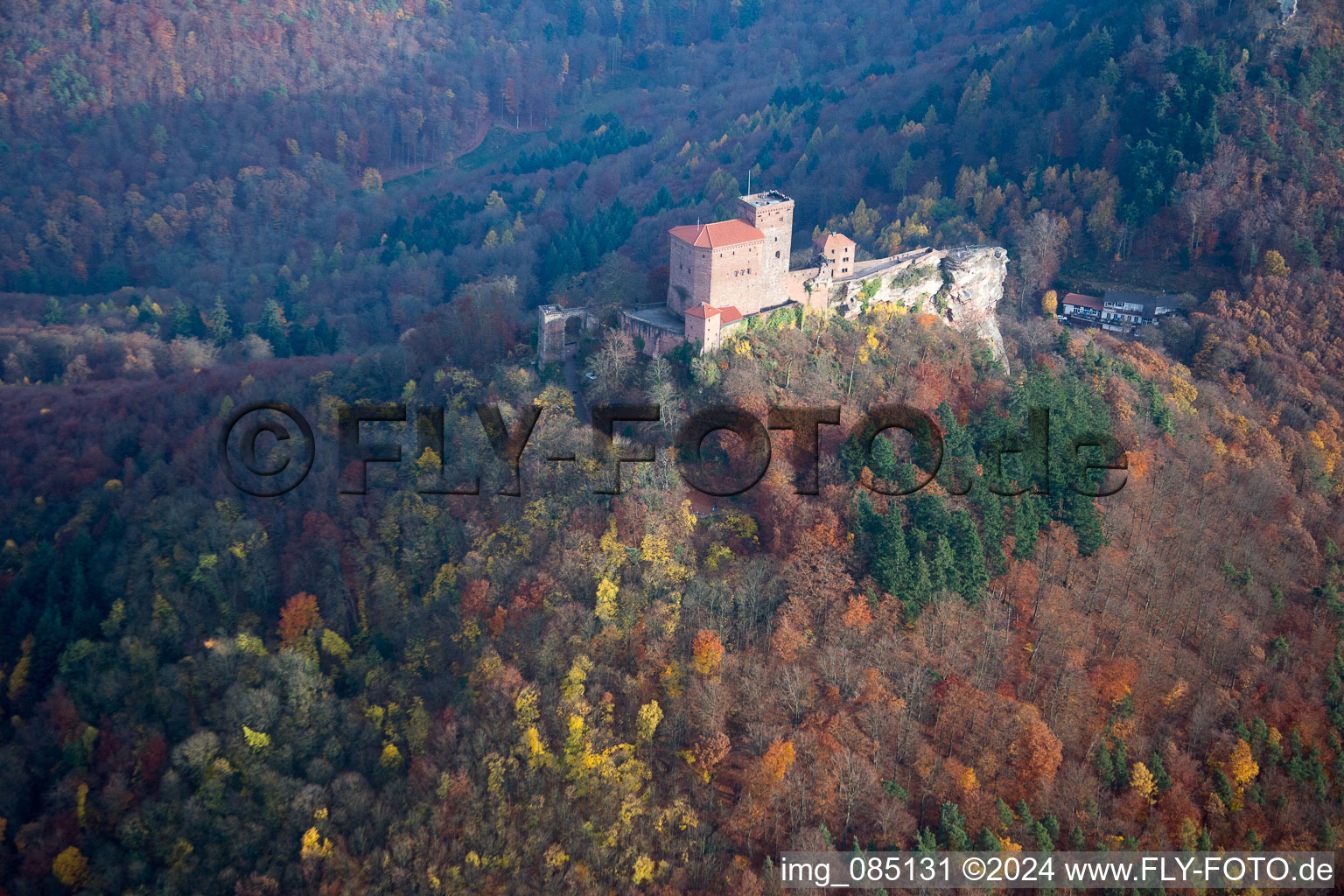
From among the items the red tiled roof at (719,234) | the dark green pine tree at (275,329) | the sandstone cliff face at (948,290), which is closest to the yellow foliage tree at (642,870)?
the red tiled roof at (719,234)

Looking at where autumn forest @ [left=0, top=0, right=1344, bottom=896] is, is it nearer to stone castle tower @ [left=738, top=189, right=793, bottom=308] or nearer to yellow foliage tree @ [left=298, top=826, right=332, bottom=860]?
yellow foliage tree @ [left=298, top=826, right=332, bottom=860]

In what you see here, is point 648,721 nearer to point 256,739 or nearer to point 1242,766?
point 256,739

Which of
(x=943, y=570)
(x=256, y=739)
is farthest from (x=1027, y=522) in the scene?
(x=256, y=739)

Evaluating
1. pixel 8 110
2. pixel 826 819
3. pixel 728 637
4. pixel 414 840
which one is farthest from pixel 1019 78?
pixel 8 110

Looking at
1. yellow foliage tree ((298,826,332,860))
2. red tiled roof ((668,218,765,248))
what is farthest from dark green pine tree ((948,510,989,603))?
yellow foliage tree ((298,826,332,860))

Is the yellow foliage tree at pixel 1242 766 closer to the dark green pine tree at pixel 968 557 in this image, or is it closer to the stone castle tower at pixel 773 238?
the dark green pine tree at pixel 968 557

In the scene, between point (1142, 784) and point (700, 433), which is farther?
point (700, 433)

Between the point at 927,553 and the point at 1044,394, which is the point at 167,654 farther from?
the point at 1044,394
